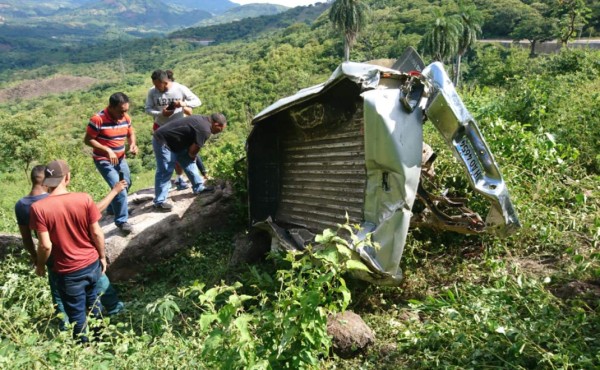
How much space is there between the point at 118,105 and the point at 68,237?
71.4 inches

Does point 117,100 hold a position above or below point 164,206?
above

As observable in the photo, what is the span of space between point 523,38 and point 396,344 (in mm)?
72146

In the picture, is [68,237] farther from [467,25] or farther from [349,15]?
[349,15]

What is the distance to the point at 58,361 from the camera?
8.52 ft

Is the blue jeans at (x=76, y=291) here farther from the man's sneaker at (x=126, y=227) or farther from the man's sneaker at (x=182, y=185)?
the man's sneaker at (x=182, y=185)

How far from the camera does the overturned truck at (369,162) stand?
132 inches

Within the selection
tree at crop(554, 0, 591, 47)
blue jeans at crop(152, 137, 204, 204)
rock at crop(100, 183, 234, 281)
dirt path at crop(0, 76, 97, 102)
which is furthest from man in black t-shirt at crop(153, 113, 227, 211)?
dirt path at crop(0, 76, 97, 102)

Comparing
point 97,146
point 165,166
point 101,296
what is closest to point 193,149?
point 165,166

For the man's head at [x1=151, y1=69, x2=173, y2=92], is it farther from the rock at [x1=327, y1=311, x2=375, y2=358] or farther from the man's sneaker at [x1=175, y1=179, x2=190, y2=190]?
the rock at [x1=327, y1=311, x2=375, y2=358]

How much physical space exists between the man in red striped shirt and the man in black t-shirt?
403 mm

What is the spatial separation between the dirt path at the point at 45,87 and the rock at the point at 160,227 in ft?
411

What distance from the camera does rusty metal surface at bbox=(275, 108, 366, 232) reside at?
4.20m

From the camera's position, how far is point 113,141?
5242mm

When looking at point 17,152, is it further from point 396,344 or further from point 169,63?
point 169,63
